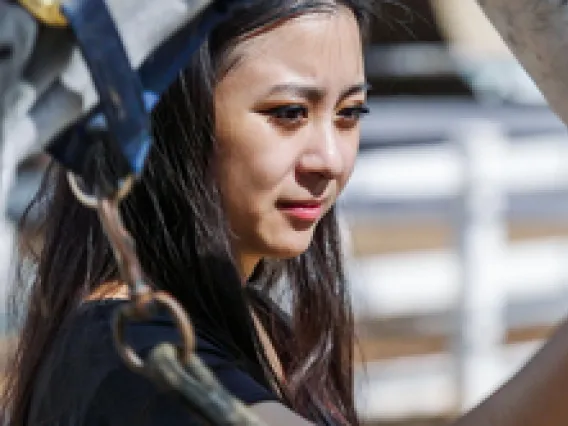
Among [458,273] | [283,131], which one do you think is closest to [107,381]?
[283,131]

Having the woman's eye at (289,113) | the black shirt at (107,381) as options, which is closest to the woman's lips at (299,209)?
the woman's eye at (289,113)

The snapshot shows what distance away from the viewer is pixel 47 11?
82 centimetres

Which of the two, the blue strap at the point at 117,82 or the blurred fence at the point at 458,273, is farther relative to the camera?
the blurred fence at the point at 458,273

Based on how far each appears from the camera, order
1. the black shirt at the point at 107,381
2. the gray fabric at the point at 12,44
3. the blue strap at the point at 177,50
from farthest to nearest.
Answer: the black shirt at the point at 107,381, the blue strap at the point at 177,50, the gray fabric at the point at 12,44

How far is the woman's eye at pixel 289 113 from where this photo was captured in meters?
1.41

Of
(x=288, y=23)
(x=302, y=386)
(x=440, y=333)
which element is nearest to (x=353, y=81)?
(x=288, y=23)

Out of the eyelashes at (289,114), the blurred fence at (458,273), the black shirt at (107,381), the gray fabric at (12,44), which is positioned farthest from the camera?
the blurred fence at (458,273)

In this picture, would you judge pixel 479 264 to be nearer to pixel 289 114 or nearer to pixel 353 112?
pixel 353 112

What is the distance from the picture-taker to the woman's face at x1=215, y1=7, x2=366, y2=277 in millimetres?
1423

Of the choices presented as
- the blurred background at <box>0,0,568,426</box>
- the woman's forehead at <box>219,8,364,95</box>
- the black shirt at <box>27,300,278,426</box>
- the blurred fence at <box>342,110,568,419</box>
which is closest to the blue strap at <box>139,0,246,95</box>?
the black shirt at <box>27,300,278,426</box>

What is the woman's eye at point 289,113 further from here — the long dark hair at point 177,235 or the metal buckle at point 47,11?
the metal buckle at point 47,11

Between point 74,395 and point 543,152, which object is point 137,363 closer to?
point 74,395

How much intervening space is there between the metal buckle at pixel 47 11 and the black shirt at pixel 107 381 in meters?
0.45

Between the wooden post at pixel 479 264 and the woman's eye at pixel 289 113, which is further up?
the woman's eye at pixel 289 113
